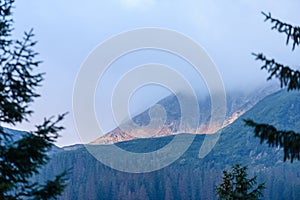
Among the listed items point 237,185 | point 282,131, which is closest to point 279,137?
point 282,131

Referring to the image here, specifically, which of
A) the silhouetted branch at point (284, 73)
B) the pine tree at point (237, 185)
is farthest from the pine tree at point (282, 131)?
the pine tree at point (237, 185)

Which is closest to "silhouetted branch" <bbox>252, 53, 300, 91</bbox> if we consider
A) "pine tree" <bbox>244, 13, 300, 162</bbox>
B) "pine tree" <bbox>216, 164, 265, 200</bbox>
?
"pine tree" <bbox>244, 13, 300, 162</bbox>

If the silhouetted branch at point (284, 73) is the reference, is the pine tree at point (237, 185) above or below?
above

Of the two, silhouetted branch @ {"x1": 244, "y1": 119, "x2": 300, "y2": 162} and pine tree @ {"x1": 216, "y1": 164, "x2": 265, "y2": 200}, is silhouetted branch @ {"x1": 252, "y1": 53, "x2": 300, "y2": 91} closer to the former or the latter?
silhouetted branch @ {"x1": 244, "y1": 119, "x2": 300, "y2": 162}

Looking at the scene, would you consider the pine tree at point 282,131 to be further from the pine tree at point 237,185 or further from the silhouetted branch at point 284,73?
the pine tree at point 237,185

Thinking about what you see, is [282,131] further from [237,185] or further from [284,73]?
[237,185]

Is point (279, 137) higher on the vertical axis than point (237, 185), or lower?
lower

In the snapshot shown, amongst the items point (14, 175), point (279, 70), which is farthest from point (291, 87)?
point (14, 175)

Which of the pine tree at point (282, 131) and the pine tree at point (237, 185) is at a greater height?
the pine tree at point (237, 185)

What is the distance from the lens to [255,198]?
27031mm

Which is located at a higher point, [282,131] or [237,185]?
[237,185]

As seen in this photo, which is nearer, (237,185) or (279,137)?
(279,137)

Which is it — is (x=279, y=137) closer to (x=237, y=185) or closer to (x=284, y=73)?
(x=284, y=73)

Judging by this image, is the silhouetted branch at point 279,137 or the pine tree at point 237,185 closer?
the silhouetted branch at point 279,137
